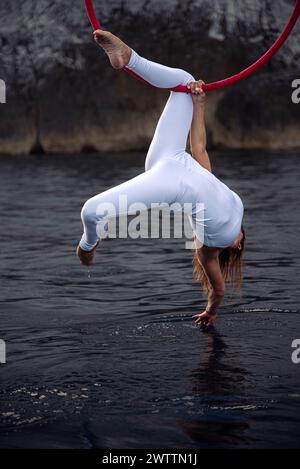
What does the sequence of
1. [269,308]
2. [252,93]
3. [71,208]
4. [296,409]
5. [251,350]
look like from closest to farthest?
[296,409], [251,350], [269,308], [71,208], [252,93]

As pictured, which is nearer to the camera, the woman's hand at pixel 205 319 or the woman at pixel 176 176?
the woman at pixel 176 176

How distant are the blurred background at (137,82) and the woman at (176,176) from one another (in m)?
13.4

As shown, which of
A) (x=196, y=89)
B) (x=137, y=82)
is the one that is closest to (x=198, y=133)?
(x=196, y=89)

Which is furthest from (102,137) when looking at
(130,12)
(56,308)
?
(56,308)

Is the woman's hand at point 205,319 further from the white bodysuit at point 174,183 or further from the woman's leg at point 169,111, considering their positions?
the woman's leg at point 169,111

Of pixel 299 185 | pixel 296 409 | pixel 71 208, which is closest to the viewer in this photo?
pixel 296 409

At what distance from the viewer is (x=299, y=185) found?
14.4 m

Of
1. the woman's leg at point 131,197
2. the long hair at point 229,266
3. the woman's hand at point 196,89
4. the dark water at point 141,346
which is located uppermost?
the woman's hand at point 196,89

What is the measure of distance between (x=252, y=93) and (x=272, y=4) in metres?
2.14

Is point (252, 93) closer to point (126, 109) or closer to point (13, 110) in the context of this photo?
point (126, 109)

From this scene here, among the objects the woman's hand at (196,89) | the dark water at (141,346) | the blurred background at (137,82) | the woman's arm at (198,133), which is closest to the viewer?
the dark water at (141,346)

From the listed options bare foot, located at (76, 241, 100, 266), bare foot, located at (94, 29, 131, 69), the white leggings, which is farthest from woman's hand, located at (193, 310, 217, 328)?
bare foot, located at (94, 29, 131, 69)

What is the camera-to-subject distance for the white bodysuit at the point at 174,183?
5.82 meters

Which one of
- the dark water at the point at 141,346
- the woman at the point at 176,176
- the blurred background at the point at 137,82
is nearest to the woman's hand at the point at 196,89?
the woman at the point at 176,176
